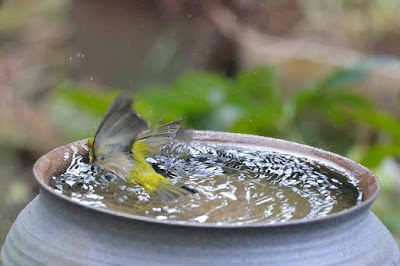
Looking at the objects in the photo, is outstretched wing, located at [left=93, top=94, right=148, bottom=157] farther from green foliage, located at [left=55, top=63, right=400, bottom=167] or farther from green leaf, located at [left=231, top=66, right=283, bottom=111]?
green leaf, located at [left=231, top=66, right=283, bottom=111]

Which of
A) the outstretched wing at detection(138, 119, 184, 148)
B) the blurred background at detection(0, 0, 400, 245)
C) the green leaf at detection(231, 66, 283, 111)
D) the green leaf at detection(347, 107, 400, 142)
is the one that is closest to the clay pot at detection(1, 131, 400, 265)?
the outstretched wing at detection(138, 119, 184, 148)

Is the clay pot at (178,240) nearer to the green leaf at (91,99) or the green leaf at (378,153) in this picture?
the green leaf at (378,153)

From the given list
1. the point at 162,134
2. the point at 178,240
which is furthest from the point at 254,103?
the point at 178,240

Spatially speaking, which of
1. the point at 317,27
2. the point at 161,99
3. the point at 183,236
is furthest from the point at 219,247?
the point at 317,27

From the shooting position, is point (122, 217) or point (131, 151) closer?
point (122, 217)

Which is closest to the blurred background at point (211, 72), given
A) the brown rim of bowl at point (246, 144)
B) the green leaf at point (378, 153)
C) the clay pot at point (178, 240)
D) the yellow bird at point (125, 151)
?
the green leaf at point (378, 153)

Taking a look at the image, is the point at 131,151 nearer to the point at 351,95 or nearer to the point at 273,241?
the point at 273,241
